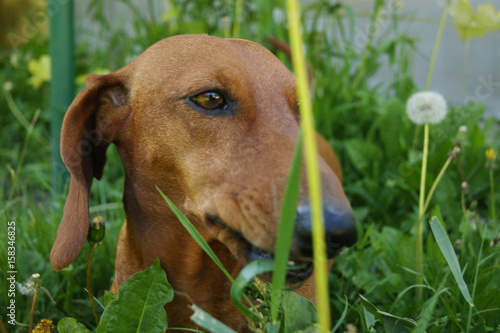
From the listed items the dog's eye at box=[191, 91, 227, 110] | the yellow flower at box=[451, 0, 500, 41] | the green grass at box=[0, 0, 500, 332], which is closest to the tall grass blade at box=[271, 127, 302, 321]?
the green grass at box=[0, 0, 500, 332]

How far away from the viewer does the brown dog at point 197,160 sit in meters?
1.23

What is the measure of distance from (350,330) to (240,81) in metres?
0.71

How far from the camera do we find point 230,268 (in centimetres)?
163

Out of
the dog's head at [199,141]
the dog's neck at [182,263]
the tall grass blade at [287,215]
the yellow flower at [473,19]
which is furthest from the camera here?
the yellow flower at [473,19]

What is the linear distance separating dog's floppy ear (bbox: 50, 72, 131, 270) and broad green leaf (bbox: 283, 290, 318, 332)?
0.63 meters

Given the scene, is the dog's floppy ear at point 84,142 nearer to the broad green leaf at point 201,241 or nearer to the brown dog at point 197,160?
the brown dog at point 197,160

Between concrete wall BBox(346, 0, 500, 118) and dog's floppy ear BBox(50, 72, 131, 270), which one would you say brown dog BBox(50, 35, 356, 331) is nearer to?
dog's floppy ear BBox(50, 72, 131, 270)

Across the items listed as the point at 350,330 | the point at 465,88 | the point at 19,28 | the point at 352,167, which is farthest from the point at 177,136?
the point at 19,28

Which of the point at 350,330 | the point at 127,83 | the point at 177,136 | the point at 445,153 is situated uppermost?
the point at 127,83

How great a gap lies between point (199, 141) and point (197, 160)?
54 mm

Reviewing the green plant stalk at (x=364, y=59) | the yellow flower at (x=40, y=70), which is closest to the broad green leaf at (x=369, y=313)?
the green plant stalk at (x=364, y=59)

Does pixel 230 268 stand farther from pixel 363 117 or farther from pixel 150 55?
pixel 363 117

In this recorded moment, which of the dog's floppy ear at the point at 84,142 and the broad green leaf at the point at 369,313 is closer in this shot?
the broad green leaf at the point at 369,313

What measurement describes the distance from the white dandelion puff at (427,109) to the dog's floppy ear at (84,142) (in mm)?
1037
